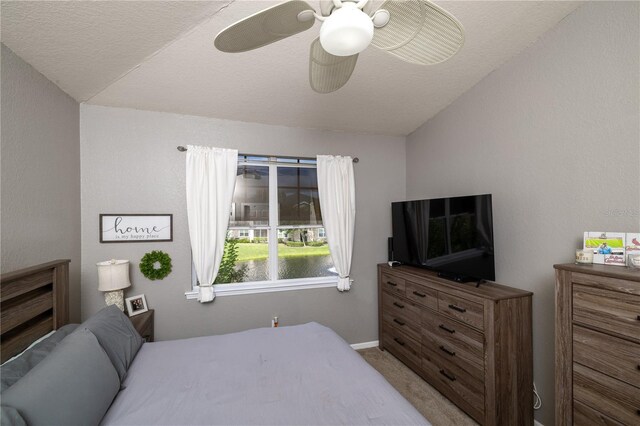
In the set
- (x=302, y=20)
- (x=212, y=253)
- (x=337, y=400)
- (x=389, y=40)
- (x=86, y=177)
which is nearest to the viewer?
(x=302, y=20)

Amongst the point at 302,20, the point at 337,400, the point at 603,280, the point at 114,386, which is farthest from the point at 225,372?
the point at 603,280

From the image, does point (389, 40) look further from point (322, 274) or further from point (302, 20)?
point (322, 274)

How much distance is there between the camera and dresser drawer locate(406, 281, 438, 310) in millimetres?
2568

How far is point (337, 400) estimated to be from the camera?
137 centimetres

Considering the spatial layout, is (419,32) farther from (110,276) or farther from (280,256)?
(110,276)

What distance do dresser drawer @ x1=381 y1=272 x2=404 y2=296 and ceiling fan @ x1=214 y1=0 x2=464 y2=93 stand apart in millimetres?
2289

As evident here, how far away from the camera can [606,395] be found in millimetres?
1432

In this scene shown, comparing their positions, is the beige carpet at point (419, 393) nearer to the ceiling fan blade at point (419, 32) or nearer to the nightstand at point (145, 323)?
the nightstand at point (145, 323)

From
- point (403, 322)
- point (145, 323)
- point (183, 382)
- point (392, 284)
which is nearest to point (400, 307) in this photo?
point (403, 322)

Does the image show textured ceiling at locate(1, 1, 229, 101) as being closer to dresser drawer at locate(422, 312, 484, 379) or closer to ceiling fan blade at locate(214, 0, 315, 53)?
ceiling fan blade at locate(214, 0, 315, 53)

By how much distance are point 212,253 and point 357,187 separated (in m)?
1.80

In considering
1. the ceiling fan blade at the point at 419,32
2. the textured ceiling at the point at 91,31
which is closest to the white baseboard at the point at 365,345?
the ceiling fan blade at the point at 419,32

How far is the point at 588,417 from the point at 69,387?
248cm

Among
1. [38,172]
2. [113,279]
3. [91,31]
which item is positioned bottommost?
[113,279]
